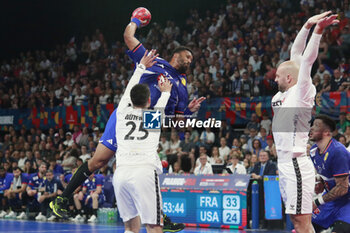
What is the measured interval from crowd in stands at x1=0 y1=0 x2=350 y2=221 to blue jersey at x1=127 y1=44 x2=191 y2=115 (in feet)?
18.8

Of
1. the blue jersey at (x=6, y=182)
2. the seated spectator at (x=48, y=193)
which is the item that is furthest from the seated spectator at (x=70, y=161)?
the blue jersey at (x=6, y=182)

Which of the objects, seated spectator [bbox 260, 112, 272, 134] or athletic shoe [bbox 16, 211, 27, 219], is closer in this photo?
seated spectator [bbox 260, 112, 272, 134]

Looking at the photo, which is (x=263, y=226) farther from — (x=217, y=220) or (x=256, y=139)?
(x=256, y=139)

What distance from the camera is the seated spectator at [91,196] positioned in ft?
51.3

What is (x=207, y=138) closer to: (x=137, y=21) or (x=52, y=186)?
(x=52, y=186)

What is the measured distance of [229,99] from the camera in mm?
17062

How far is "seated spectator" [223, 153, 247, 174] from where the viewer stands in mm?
14072

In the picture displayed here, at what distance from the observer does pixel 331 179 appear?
7.01 metres

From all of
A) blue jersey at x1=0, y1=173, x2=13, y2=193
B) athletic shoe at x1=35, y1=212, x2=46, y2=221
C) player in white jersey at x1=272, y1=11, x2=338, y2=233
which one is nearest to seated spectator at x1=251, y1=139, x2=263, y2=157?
athletic shoe at x1=35, y1=212, x2=46, y2=221

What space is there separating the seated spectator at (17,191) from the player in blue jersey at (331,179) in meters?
12.6

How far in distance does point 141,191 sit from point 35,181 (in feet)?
39.9

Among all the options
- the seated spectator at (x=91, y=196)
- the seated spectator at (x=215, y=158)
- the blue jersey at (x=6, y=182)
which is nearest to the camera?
the seated spectator at (x=215, y=158)

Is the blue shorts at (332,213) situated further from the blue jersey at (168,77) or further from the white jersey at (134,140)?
the blue jersey at (168,77)

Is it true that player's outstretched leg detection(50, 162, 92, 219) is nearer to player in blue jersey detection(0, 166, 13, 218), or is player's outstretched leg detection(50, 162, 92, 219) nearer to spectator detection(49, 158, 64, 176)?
spectator detection(49, 158, 64, 176)
